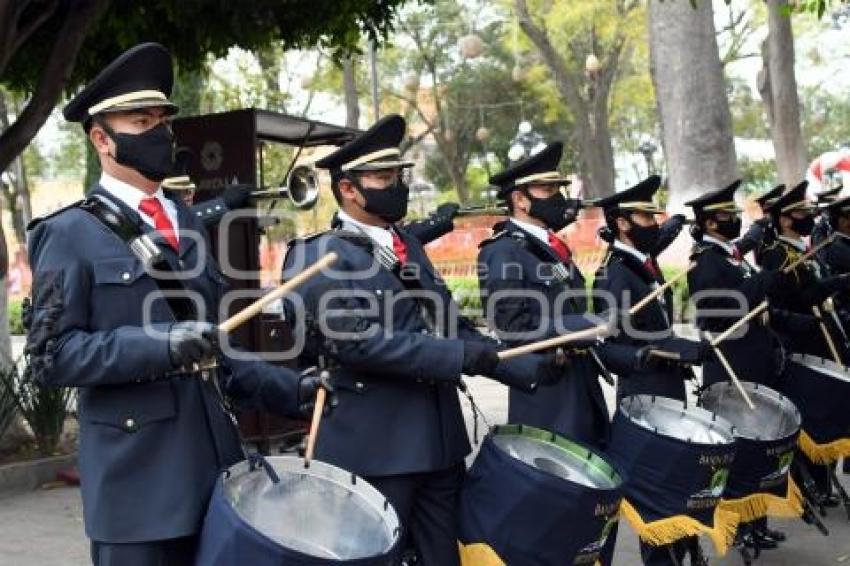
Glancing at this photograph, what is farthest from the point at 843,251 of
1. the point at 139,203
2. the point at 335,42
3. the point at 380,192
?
the point at 139,203

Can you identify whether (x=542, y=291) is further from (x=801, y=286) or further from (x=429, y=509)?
(x=801, y=286)

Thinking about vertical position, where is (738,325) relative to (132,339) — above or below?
below

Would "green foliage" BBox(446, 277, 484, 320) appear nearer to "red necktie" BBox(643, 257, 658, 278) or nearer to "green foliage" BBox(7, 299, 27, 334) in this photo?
→ "green foliage" BBox(7, 299, 27, 334)

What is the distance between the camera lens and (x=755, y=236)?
819cm

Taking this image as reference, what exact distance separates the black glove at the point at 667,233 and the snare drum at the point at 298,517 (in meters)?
3.21

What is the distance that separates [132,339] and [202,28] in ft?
18.3

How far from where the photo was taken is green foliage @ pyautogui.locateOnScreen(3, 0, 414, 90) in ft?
27.1

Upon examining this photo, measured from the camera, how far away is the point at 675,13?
611 inches

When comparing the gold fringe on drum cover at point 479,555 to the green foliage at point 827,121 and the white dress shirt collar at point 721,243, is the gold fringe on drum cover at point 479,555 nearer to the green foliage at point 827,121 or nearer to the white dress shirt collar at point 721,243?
the white dress shirt collar at point 721,243

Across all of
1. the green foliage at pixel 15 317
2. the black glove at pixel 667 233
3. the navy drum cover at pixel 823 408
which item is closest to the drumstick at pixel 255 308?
the black glove at pixel 667 233

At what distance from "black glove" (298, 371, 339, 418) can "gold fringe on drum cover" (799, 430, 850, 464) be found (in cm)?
391

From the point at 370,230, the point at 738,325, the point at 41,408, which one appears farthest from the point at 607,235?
the point at 41,408

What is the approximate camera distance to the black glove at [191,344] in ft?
10.4

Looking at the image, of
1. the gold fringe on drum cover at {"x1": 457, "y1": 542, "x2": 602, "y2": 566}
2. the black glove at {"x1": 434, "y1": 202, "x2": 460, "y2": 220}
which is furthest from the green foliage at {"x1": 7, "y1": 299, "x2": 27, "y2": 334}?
the gold fringe on drum cover at {"x1": 457, "y1": 542, "x2": 602, "y2": 566}
